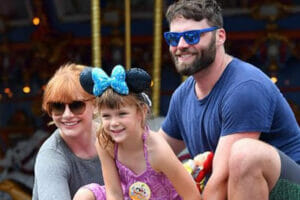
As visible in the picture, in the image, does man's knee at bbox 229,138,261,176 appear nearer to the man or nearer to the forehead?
the man

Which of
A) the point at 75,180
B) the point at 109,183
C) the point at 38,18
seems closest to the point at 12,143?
the point at 38,18

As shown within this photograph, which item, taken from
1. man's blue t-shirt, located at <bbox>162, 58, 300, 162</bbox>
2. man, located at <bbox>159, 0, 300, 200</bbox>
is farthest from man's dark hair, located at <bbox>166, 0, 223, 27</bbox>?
man's blue t-shirt, located at <bbox>162, 58, 300, 162</bbox>

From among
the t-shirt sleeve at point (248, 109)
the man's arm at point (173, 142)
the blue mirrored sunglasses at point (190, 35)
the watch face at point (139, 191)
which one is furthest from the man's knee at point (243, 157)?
the man's arm at point (173, 142)

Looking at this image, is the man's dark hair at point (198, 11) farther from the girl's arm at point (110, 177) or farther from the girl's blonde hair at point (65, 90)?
the girl's arm at point (110, 177)

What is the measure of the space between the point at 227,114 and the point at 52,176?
2.58 feet

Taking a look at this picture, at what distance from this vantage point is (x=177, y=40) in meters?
2.59

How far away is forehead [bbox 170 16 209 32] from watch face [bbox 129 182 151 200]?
640 millimetres

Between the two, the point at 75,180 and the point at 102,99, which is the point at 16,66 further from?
the point at 102,99

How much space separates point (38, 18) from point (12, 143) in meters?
1.11

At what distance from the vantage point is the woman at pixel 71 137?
2779 mm

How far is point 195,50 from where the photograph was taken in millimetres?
2564

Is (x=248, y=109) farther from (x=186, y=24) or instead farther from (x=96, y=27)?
(x=96, y=27)

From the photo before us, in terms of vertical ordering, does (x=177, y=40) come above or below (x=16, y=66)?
above

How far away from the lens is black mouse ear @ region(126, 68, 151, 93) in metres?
2.43
